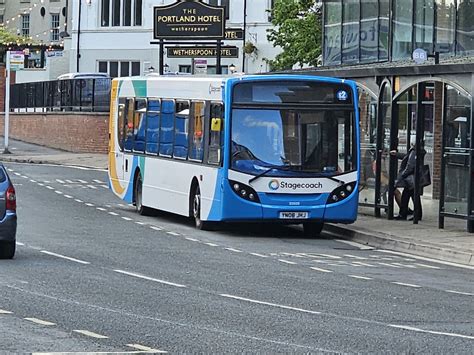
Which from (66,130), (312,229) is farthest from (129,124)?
(66,130)

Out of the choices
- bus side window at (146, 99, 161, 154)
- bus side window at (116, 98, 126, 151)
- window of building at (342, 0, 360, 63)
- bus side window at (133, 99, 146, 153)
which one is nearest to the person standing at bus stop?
bus side window at (146, 99, 161, 154)

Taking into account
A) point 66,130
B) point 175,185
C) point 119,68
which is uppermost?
point 119,68

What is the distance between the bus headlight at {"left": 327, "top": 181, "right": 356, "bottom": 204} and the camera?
24234 mm

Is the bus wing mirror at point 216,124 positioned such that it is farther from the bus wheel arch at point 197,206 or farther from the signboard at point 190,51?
the signboard at point 190,51

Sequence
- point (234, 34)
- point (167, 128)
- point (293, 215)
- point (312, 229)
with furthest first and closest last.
Answer: point (234, 34)
point (167, 128)
point (312, 229)
point (293, 215)

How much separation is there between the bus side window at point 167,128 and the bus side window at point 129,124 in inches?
85.9

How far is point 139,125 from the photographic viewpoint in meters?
29.0

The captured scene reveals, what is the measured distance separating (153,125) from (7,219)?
395 inches

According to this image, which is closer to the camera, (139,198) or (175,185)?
(175,185)

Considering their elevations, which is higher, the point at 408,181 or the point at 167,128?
the point at 167,128

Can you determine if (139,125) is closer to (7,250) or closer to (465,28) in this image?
(465,28)

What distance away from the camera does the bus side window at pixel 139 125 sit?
28734 mm

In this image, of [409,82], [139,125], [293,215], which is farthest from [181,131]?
[409,82]

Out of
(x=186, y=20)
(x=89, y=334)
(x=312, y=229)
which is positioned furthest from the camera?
(x=186, y=20)
